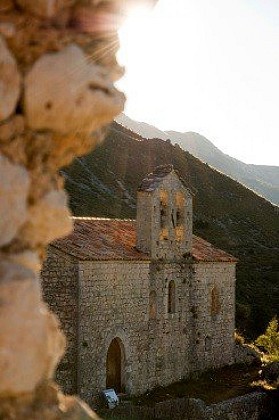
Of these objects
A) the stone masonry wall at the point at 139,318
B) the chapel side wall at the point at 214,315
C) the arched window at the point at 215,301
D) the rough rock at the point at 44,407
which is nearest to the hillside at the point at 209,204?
the chapel side wall at the point at 214,315

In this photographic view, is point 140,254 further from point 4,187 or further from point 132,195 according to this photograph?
point 132,195

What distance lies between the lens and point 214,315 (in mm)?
23844

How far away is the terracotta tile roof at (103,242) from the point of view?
17.3 meters

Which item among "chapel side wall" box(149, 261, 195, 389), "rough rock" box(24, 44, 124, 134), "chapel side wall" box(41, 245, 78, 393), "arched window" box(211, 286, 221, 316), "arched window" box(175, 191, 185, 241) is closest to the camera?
"rough rock" box(24, 44, 124, 134)

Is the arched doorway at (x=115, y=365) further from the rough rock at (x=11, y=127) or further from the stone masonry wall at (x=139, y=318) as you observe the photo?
the rough rock at (x=11, y=127)

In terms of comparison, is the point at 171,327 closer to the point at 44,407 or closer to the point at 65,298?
the point at 65,298

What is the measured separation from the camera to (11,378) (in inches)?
93.9

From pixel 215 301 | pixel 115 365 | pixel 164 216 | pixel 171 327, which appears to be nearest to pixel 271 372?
pixel 215 301

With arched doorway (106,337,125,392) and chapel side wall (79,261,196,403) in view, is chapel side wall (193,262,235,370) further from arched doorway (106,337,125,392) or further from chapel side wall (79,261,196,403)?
arched doorway (106,337,125,392)

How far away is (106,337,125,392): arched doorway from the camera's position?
18.9m

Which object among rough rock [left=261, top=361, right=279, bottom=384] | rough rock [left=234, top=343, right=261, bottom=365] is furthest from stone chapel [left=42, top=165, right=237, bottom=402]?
rough rock [left=261, top=361, right=279, bottom=384]

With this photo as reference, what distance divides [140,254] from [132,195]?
126 feet

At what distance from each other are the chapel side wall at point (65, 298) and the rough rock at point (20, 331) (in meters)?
14.3

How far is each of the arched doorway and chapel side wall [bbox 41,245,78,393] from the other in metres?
2.01
